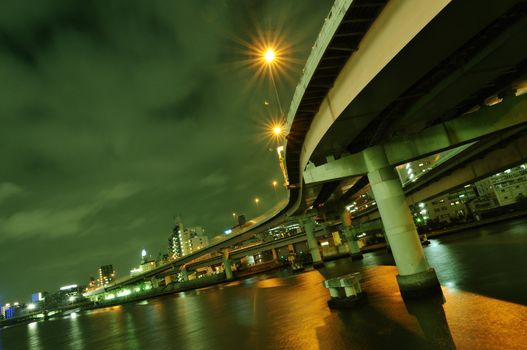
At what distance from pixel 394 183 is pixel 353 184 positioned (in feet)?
72.6

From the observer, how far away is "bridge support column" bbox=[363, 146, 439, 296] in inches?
632

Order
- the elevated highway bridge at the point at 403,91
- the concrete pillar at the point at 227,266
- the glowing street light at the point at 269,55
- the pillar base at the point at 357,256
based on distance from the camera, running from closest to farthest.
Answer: the elevated highway bridge at the point at 403,91 < the glowing street light at the point at 269,55 < the pillar base at the point at 357,256 < the concrete pillar at the point at 227,266

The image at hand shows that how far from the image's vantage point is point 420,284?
15953mm

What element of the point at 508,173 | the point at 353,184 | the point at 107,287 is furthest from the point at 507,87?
the point at 107,287

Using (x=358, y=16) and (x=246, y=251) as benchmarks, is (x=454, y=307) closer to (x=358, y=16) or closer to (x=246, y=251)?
(x=358, y=16)

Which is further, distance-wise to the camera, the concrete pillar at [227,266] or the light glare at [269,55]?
the concrete pillar at [227,266]

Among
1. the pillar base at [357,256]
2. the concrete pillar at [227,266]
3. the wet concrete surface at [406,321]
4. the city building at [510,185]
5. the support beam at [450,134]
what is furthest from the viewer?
the city building at [510,185]

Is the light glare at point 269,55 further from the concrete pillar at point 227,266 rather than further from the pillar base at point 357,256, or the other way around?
the concrete pillar at point 227,266

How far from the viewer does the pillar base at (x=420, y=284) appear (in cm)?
1595

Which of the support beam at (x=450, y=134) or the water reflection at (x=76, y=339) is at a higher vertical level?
the support beam at (x=450, y=134)

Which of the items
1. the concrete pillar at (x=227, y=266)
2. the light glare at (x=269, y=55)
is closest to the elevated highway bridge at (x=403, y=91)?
the light glare at (x=269, y=55)

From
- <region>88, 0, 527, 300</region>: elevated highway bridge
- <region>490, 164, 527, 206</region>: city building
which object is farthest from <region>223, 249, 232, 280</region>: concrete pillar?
<region>490, 164, 527, 206</region>: city building

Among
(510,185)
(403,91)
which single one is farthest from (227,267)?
(510,185)

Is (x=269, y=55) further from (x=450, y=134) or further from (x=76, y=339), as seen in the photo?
(x=76, y=339)
